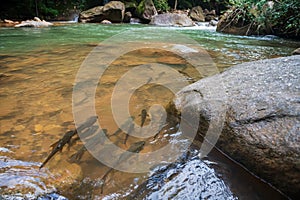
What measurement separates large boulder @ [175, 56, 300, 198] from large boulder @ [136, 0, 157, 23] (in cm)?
1442

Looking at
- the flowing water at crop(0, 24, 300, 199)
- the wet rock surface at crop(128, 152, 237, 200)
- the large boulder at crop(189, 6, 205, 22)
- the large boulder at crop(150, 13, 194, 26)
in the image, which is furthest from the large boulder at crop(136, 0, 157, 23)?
the wet rock surface at crop(128, 152, 237, 200)

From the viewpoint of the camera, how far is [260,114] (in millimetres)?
1534

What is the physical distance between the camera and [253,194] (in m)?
1.27

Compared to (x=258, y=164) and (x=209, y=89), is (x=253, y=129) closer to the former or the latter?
(x=258, y=164)

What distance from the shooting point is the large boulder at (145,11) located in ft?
51.0

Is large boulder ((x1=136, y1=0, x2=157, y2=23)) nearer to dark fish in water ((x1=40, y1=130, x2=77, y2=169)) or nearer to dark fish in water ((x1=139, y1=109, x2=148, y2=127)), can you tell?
dark fish in water ((x1=139, y1=109, x2=148, y2=127))

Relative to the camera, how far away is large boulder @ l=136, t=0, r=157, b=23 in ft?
51.0

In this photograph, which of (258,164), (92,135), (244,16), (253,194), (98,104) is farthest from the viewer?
(244,16)

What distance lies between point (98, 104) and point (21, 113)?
2.30ft

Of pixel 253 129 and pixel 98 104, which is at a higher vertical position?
pixel 253 129

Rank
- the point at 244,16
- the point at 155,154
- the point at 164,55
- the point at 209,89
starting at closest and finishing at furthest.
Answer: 1. the point at 155,154
2. the point at 209,89
3. the point at 164,55
4. the point at 244,16

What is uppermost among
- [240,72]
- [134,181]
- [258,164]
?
[240,72]

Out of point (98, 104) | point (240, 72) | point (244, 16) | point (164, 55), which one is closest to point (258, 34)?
point (244, 16)

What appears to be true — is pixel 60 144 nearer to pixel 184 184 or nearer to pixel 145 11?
pixel 184 184
